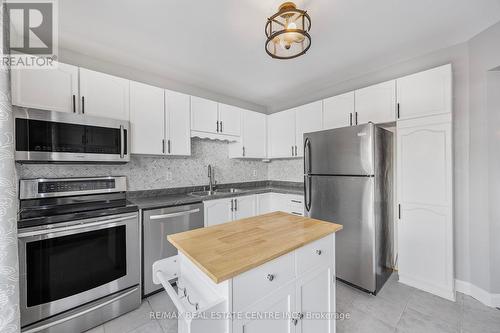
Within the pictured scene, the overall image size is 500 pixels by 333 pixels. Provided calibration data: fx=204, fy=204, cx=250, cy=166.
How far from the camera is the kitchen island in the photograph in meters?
0.86

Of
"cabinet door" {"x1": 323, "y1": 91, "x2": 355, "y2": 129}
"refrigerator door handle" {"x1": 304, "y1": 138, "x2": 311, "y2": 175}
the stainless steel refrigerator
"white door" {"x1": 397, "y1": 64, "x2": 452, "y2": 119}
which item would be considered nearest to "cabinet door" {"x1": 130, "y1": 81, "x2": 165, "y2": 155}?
"refrigerator door handle" {"x1": 304, "y1": 138, "x2": 311, "y2": 175}

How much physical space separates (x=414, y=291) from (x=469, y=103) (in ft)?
6.65

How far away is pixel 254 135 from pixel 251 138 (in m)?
0.09

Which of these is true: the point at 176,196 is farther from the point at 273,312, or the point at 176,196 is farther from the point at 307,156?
the point at 273,312

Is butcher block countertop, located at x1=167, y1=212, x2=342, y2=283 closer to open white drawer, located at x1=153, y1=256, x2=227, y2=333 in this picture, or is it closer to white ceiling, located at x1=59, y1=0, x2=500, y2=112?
A: open white drawer, located at x1=153, y1=256, x2=227, y2=333

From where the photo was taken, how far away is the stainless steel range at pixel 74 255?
1.47 metres

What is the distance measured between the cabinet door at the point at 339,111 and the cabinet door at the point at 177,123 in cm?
193

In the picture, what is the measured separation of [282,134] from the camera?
3.60 meters

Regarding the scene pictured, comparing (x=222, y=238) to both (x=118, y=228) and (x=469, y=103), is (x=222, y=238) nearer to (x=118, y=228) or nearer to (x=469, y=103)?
(x=118, y=228)

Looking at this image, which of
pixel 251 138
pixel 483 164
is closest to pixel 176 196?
pixel 251 138

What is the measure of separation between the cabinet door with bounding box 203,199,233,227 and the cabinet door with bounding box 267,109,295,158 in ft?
4.50

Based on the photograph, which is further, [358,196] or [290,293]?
[358,196]

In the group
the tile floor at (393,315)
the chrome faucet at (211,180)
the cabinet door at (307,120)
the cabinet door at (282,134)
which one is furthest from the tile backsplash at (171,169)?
the tile floor at (393,315)

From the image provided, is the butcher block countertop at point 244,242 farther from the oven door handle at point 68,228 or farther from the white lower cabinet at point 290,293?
the oven door handle at point 68,228
